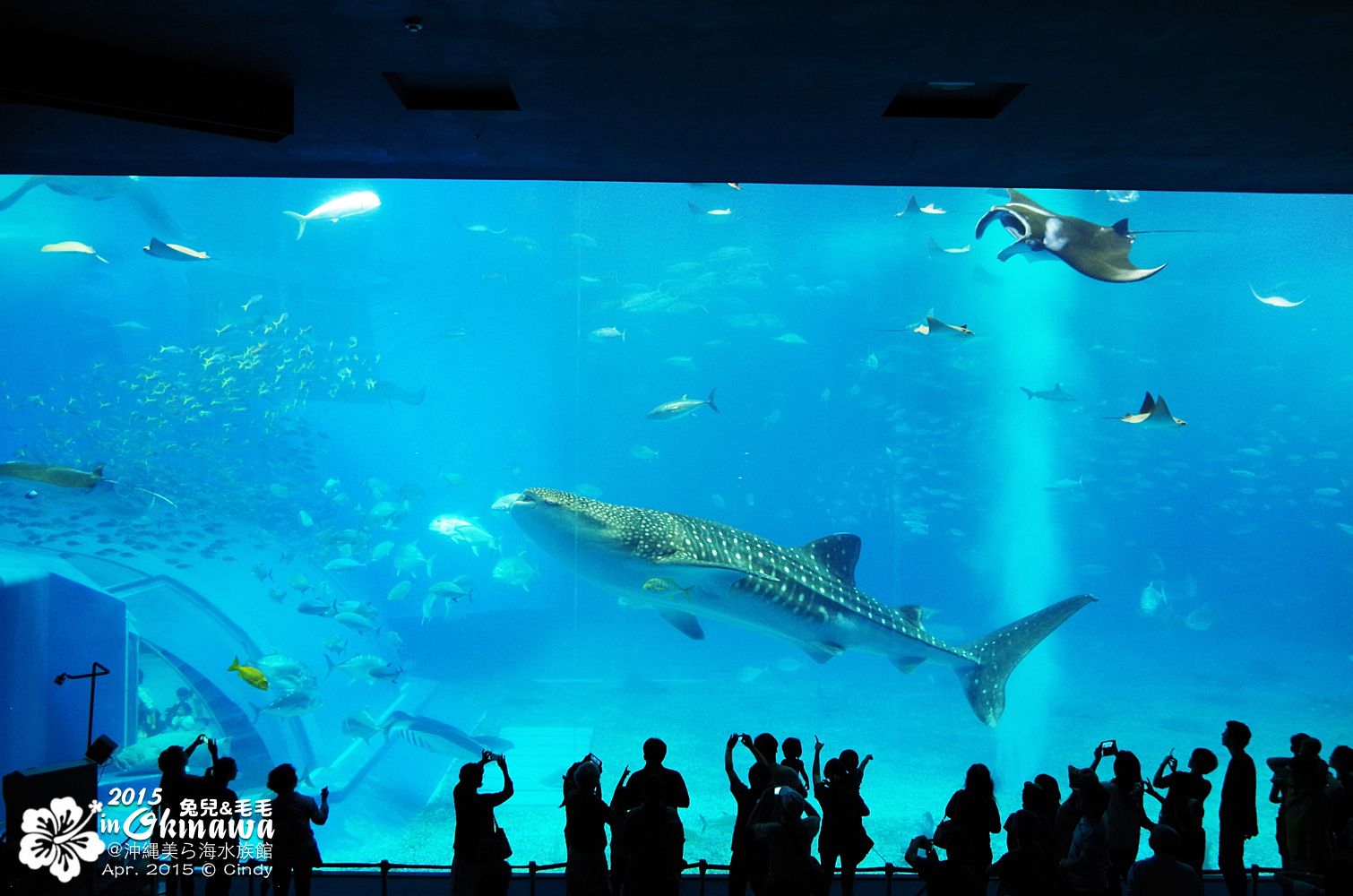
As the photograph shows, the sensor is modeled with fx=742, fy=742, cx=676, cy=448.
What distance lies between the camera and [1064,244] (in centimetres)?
504

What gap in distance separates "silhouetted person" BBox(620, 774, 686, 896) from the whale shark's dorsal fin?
15.9 feet

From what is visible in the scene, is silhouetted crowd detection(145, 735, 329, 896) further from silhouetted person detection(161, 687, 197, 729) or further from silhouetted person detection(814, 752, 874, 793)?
silhouetted person detection(161, 687, 197, 729)

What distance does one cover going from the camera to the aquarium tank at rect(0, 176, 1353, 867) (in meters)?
7.41

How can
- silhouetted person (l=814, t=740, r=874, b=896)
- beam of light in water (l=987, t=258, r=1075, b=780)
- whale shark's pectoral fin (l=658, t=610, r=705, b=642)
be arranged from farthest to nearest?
beam of light in water (l=987, t=258, r=1075, b=780), whale shark's pectoral fin (l=658, t=610, r=705, b=642), silhouetted person (l=814, t=740, r=874, b=896)

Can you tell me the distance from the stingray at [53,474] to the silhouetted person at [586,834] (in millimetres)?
5700

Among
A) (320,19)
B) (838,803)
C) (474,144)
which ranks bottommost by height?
(838,803)

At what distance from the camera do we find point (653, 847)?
9.27ft

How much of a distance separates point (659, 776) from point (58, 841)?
241 cm

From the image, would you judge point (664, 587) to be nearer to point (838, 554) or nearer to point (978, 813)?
point (838, 554)

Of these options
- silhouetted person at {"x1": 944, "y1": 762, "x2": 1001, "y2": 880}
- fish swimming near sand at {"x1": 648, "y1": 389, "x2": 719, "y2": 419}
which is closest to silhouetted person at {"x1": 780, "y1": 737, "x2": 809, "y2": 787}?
silhouetted person at {"x1": 944, "y1": 762, "x2": 1001, "y2": 880}

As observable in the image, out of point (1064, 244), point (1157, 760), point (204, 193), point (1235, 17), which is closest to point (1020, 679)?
point (1157, 760)

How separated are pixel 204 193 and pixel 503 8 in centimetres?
3791

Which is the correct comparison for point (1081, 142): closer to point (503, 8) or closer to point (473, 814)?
point (503, 8)

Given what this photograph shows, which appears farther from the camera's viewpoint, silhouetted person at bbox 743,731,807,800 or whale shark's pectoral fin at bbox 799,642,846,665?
whale shark's pectoral fin at bbox 799,642,846,665
